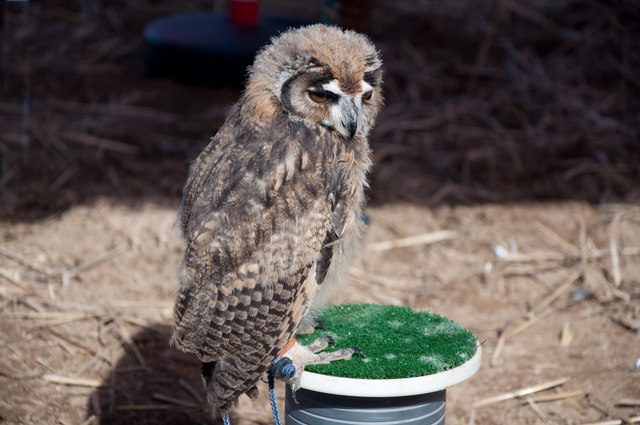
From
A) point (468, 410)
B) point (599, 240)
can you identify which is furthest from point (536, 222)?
point (468, 410)

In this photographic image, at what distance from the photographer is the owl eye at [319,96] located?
233 cm

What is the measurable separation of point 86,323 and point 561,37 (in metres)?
5.35

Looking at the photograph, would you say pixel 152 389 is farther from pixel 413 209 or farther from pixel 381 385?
pixel 413 209

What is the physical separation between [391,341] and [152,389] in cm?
131

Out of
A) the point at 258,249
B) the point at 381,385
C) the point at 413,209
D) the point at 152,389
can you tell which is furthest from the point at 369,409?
the point at 413,209

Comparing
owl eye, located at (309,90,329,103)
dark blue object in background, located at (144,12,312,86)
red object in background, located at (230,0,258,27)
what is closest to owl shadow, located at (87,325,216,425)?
owl eye, located at (309,90,329,103)

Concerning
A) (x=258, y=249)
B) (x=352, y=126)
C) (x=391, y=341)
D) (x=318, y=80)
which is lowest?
(x=391, y=341)

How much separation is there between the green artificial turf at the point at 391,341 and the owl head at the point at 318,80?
730 mm

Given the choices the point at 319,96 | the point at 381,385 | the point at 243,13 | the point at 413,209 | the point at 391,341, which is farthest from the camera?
the point at 243,13

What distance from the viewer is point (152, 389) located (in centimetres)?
324

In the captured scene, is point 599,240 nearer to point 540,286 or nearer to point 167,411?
point 540,286

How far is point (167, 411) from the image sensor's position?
3.12 m

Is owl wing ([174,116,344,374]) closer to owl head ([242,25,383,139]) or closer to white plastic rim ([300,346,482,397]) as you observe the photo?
owl head ([242,25,383,139])

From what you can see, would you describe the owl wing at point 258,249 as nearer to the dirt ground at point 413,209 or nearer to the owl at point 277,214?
the owl at point 277,214
